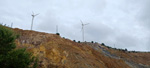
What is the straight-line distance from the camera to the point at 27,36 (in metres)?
26.1

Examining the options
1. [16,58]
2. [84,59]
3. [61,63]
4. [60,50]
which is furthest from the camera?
[84,59]

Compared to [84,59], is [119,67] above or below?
below

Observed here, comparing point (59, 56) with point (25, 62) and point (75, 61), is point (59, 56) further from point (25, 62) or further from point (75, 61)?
point (25, 62)

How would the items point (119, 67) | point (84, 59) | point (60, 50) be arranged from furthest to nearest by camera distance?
1. point (119, 67)
2. point (84, 59)
3. point (60, 50)

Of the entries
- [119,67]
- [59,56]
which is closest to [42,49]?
[59,56]

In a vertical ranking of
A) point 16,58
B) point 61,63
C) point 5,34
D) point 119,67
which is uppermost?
point 5,34

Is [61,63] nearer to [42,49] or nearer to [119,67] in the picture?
[42,49]

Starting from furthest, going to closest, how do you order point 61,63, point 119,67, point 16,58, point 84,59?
1. point 119,67
2. point 84,59
3. point 61,63
4. point 16,58

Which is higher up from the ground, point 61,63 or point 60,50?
point 60,50

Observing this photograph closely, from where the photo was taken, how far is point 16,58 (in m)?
14.1

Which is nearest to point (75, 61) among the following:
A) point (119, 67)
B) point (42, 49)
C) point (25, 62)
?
point (42, 49)

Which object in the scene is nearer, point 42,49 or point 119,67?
point 42,49

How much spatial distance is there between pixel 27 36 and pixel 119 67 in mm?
22063

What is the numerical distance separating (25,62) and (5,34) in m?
3.41
